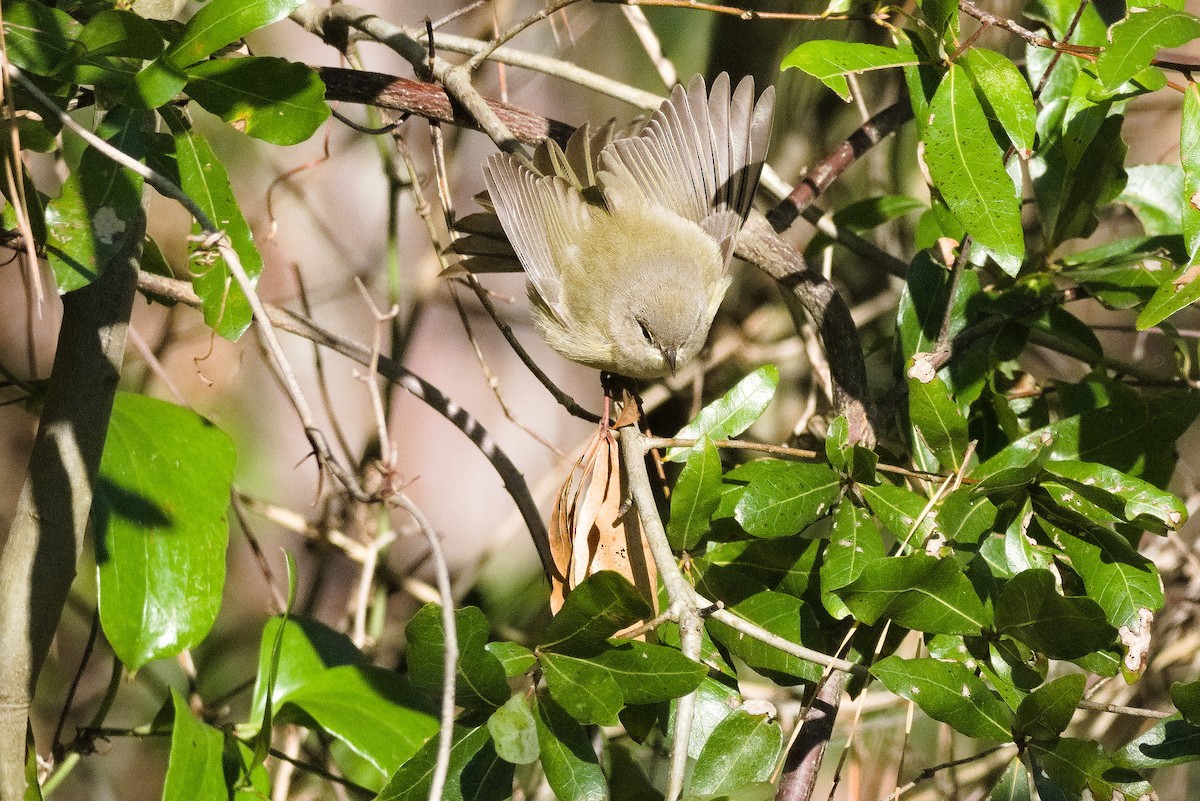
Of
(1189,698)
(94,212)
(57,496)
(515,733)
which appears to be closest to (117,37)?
(94,212)

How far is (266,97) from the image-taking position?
1.38 meters

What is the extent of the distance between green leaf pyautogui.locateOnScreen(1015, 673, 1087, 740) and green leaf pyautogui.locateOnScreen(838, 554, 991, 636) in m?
0.13

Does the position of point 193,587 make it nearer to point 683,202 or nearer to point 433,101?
point 433,101

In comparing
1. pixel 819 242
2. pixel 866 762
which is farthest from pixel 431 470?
pixel 866 762

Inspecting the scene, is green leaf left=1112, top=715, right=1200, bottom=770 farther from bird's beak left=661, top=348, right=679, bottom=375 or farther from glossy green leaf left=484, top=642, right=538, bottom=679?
bird's beak left=661, top=348, right=679, bottom=375

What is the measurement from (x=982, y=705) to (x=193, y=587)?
1.24 meters

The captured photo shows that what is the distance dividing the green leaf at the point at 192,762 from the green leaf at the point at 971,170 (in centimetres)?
143

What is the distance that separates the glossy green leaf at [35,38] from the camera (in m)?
1.25

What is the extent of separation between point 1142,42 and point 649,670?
112 cm

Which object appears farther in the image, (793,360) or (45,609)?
(793,360)

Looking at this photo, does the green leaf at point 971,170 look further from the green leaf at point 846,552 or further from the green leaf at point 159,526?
the green leaf at point 159,526

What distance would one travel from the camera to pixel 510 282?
2631 millimetres

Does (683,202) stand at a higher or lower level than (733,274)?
higher

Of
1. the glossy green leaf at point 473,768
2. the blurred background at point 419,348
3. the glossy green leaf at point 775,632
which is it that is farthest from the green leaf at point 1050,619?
the blurred background at point 419,348
